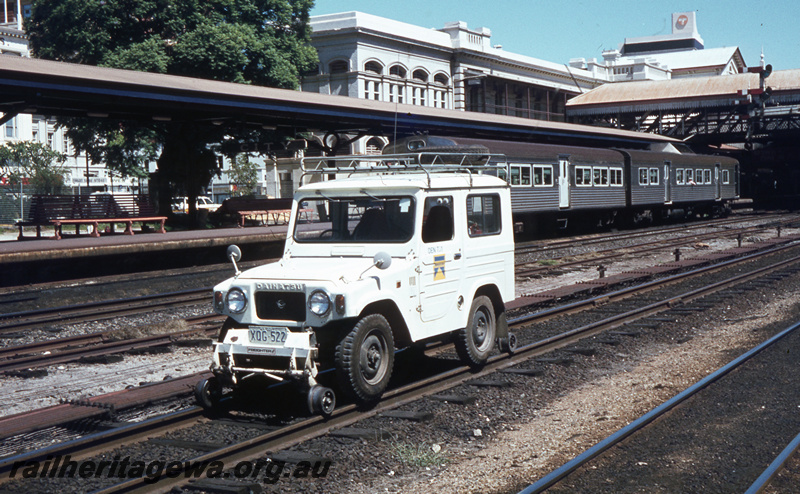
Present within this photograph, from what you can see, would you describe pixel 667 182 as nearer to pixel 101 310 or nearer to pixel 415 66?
pixel 415 66

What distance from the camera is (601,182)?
31.3m

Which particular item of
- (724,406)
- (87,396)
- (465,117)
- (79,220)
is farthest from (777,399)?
(465,117)

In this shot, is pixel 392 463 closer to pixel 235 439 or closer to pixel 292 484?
pixel 292 484

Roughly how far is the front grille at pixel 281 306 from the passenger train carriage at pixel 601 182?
12283 mm

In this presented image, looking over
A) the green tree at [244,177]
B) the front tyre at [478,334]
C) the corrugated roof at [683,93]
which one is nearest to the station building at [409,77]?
the green tree at [244,177]

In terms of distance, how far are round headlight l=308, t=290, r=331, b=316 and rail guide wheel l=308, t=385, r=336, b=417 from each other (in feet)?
2.05

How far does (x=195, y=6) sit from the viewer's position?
33.3 m

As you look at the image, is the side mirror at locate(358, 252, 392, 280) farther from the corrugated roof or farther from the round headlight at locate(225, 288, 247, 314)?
the corrugated roof

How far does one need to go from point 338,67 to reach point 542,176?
26.5m

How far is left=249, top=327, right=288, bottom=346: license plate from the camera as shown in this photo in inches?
264

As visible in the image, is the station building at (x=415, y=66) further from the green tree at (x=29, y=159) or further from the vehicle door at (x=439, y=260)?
the vehicle door at (x=439, y=260)

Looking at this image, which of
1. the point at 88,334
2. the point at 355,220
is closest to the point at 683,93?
the point at 88,334

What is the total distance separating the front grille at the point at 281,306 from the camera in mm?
6824

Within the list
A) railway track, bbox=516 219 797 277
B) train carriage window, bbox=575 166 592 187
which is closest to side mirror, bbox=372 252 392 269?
railway track, bbox=516 219 797 277
